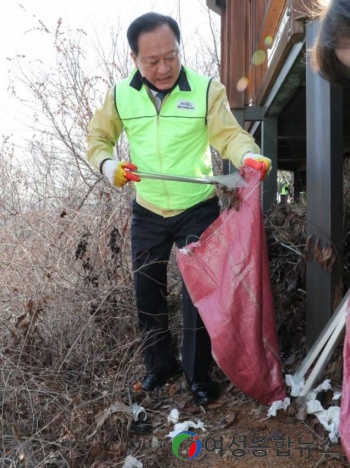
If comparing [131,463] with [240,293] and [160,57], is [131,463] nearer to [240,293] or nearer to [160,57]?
[240,293]

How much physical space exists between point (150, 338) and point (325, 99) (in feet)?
4.85

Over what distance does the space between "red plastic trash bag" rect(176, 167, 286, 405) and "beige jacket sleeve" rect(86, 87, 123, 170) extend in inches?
28.0

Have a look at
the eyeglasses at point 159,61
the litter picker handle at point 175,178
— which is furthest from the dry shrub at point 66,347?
the eyeglasses at point 159,61

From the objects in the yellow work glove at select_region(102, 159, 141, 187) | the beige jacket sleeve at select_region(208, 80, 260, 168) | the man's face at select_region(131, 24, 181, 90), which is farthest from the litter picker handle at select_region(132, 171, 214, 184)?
the man's face at select_region(131, 24, 181, 90)

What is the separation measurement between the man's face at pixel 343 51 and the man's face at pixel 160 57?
1.18 metres

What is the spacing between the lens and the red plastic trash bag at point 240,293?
218 centimetres

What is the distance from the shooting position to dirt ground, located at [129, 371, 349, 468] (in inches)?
79.0

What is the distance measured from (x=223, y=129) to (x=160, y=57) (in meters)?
0.45

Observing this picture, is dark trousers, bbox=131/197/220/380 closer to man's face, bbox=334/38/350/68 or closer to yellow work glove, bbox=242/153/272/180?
yellow work glove, bbox=242/153/272/180

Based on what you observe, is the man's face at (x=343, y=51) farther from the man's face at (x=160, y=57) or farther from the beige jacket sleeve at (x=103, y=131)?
the beige jacket sleeve at (x=103, y=131)

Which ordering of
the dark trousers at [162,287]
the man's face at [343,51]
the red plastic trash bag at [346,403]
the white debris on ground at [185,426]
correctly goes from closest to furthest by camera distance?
the man's face at [343,51], the red plastic trash bag at [346,403], the white debris on ground at [185,426], the dark trousers at [162,287]

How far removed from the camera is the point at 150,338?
8.88ft

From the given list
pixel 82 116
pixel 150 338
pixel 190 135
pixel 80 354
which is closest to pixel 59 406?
pixel 80 354

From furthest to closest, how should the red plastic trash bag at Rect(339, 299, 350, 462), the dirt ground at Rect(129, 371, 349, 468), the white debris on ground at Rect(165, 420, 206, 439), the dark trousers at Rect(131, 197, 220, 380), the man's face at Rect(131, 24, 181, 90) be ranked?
the dark trousers at Rect(131, 197, 220, 380) → the man's face at Rect(131, 24, 181, 90) → the white debris on ground at Rect(165, 420, 206, 439) → the dirt ground at Rect(129, 371, 349, 468) → the red plastic trash bag at Rect(339, 299, 350, 462)
